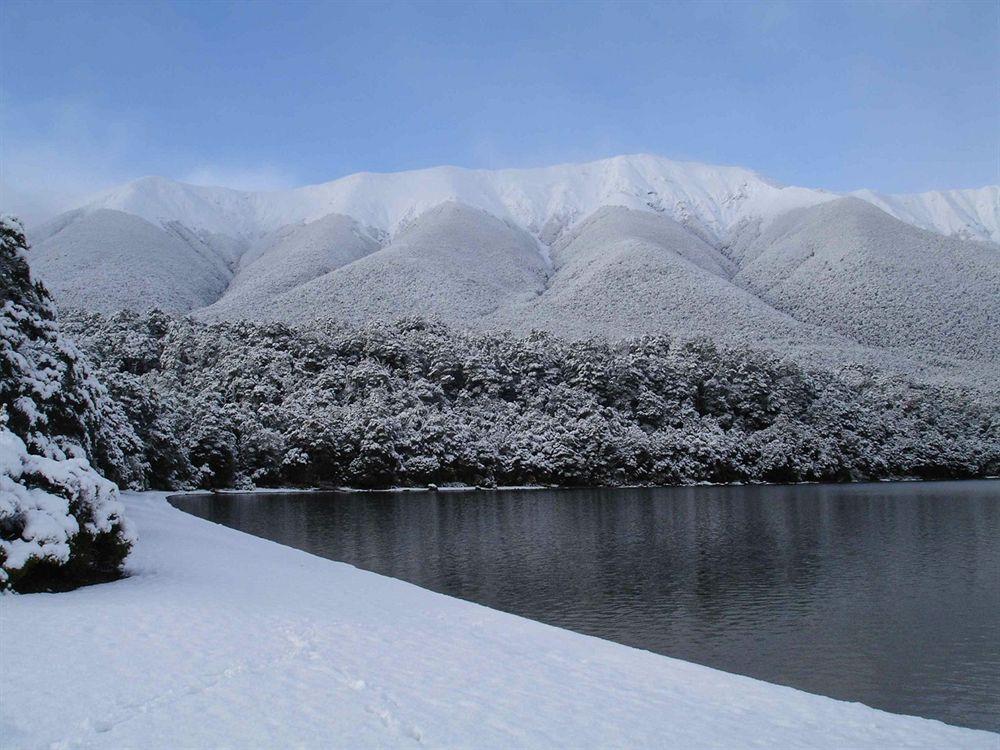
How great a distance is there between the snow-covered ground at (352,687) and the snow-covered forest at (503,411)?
45753 mm

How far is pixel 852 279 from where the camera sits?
122m

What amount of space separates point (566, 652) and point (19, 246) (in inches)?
919

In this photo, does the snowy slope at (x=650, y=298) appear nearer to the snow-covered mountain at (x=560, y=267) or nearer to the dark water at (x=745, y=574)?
the snow-covered mountain at (x=560, y=267)

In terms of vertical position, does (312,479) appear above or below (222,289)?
below

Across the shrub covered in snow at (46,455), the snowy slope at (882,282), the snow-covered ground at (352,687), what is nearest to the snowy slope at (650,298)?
the snowy slope at (882,282)

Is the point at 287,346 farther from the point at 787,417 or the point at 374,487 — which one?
the point at 787,417

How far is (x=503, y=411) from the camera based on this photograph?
237 ft

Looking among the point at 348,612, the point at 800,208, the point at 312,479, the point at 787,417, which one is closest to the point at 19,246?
the point at 348,612

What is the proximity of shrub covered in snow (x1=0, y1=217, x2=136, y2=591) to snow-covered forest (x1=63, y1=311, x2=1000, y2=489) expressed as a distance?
895 inches

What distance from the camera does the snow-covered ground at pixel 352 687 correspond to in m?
7.04

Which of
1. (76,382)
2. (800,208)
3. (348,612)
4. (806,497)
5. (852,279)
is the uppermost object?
(800,208)

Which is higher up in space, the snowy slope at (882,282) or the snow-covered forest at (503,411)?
the snowy slope at (882,282)

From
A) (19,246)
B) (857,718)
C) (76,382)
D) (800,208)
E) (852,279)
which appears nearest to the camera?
(857,718)

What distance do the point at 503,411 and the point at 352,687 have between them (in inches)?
2515
